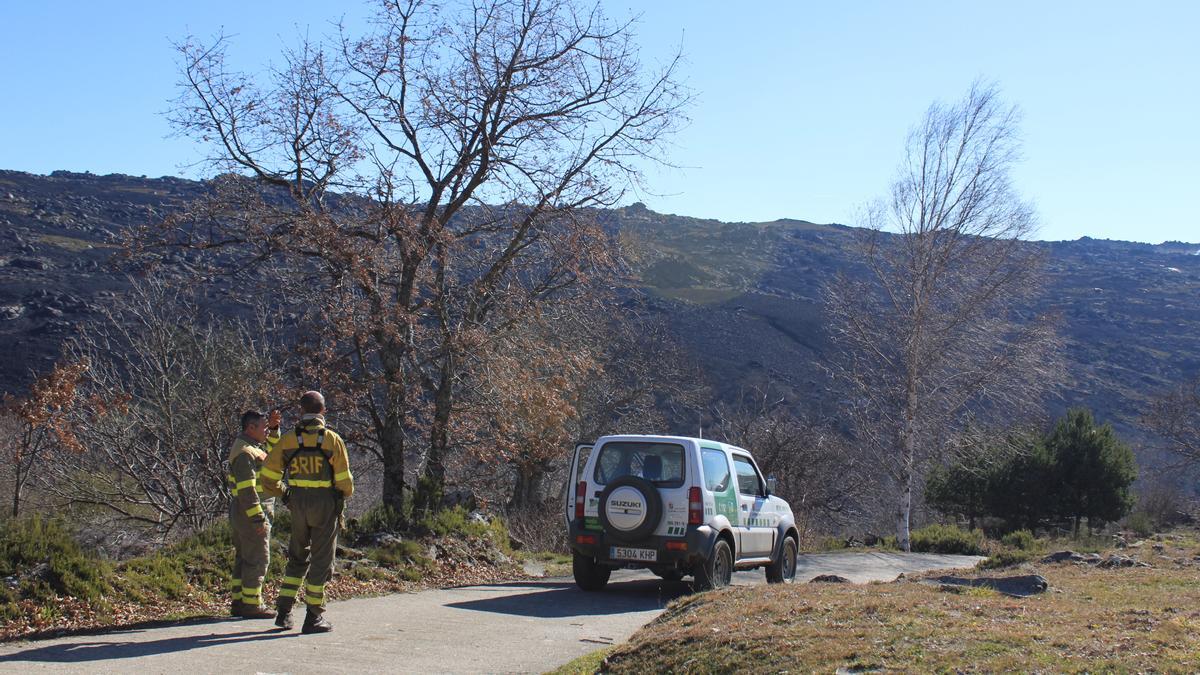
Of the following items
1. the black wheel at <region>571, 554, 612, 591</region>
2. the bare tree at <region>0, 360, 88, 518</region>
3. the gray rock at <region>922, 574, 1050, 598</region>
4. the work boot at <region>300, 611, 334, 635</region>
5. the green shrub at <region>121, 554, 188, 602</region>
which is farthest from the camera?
the bare tree at <region>0, 360, 88, 518</region>

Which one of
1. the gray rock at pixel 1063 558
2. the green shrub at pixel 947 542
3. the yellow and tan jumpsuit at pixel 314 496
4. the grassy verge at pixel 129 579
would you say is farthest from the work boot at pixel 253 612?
the green shrub at pixel 947 542

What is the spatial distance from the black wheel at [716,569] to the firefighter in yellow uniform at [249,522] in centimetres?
516

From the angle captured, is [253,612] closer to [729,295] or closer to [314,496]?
[314,496]

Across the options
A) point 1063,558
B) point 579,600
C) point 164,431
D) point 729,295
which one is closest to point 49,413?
point 164,431

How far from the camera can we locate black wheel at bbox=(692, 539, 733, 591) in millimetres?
12359

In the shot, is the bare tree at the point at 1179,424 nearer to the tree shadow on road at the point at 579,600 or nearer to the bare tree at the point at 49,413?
the tree shadow on road at the point at 579,600

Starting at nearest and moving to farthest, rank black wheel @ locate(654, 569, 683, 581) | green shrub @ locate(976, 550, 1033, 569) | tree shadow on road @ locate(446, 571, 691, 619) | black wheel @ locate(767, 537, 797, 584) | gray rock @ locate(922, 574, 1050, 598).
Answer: gray rock @ locate(922, 574, 1050, 598) < tree shadow on road @ locate(446, 571, 691, 619) < black wheel @ locate(654, 569, 683, 581) < black wheel @ locate(767, 537, 797, 584) < green shrub @ locate(976, 550, 1033, 569)

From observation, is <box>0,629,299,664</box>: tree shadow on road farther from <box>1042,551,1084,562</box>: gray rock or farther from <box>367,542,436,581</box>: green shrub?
<box>1042,551,1084,562</box>: gray rock

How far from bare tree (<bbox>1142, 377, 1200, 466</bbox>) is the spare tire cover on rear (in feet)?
138

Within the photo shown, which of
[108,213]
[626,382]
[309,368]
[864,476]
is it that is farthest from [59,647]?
[108,213]

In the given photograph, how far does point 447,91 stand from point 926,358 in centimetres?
1845

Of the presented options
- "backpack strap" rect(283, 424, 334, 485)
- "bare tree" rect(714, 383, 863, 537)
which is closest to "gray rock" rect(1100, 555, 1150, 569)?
"backpack strap" rect(283, 424, 334, 485)

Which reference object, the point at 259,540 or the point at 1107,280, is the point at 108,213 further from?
the point at 1107,280

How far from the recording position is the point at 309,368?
15.0 meters
